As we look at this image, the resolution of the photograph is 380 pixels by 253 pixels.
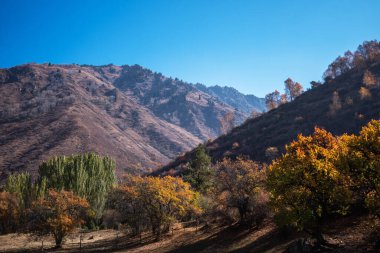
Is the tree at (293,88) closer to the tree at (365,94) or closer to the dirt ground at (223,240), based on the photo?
the tree at (365,94)

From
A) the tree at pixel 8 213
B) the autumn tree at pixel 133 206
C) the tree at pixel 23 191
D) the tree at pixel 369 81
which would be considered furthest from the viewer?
the tree at pixel 369 81

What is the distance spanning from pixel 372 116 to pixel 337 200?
6730 centimetres

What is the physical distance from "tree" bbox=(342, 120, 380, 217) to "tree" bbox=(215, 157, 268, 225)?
11656 mm

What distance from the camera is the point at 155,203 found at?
3086 cm

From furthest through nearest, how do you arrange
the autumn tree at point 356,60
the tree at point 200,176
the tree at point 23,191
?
the autumn tree at point 356,60 → the tree at point 200,176 → the tree at point 23,191

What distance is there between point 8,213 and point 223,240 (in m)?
37.3

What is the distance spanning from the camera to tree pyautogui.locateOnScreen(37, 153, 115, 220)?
4979 cm

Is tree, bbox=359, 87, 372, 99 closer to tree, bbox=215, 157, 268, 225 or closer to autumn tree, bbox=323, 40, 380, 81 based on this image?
autumn tree, bbox=323, 40, 380, 81


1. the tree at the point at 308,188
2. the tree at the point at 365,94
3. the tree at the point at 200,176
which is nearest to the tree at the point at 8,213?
the tree at the point at 200,176

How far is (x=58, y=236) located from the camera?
104 feet

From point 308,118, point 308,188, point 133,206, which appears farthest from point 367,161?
point 308,118

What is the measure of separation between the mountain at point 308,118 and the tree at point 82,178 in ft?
127

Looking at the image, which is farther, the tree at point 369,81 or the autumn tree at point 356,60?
the autumn tree at point 356,60

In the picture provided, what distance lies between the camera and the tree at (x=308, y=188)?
53.6 feet
